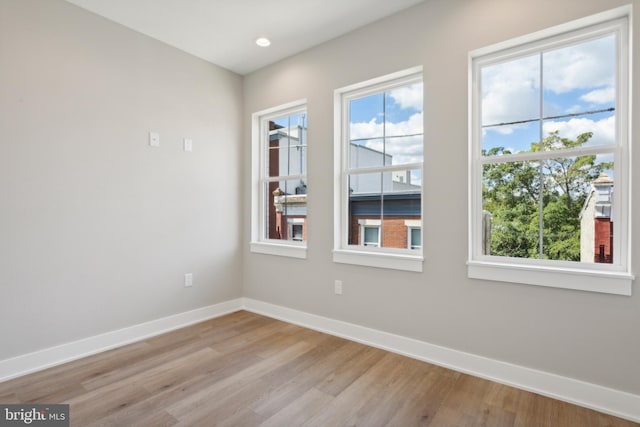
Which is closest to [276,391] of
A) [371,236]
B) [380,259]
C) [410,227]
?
[380,259]

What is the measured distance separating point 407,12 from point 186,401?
315 cm

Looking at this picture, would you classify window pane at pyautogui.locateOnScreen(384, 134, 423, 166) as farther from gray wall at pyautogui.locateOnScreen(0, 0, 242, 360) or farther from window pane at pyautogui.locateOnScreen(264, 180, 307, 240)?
gray wall at pyautogui.locateOnScreen(0, 0, 242, 360)

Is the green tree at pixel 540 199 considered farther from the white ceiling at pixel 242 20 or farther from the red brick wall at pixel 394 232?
the white ceiling at pixel 242 20

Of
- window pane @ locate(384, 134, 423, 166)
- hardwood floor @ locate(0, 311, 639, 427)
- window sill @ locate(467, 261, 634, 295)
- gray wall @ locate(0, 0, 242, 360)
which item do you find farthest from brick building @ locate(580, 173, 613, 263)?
gray wall @ locate(0, 0, 242, 360)

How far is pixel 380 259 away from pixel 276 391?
4.13 ft

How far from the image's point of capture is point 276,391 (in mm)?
2102

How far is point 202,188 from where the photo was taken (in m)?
3.47

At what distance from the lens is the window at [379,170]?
272cm

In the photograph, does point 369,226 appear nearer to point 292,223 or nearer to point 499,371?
point 292,223

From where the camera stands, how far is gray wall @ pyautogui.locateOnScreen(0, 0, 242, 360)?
7.55 ft

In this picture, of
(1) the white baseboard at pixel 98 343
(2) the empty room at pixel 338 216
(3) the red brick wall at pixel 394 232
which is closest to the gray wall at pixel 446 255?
(2) the empty room at pixel 338 216

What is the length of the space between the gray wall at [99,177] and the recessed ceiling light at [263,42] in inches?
28.7

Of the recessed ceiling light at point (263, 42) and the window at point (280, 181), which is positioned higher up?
the recessed ceiling light at point (263, 42)

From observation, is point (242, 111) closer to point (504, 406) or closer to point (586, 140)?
point (586, 140)
